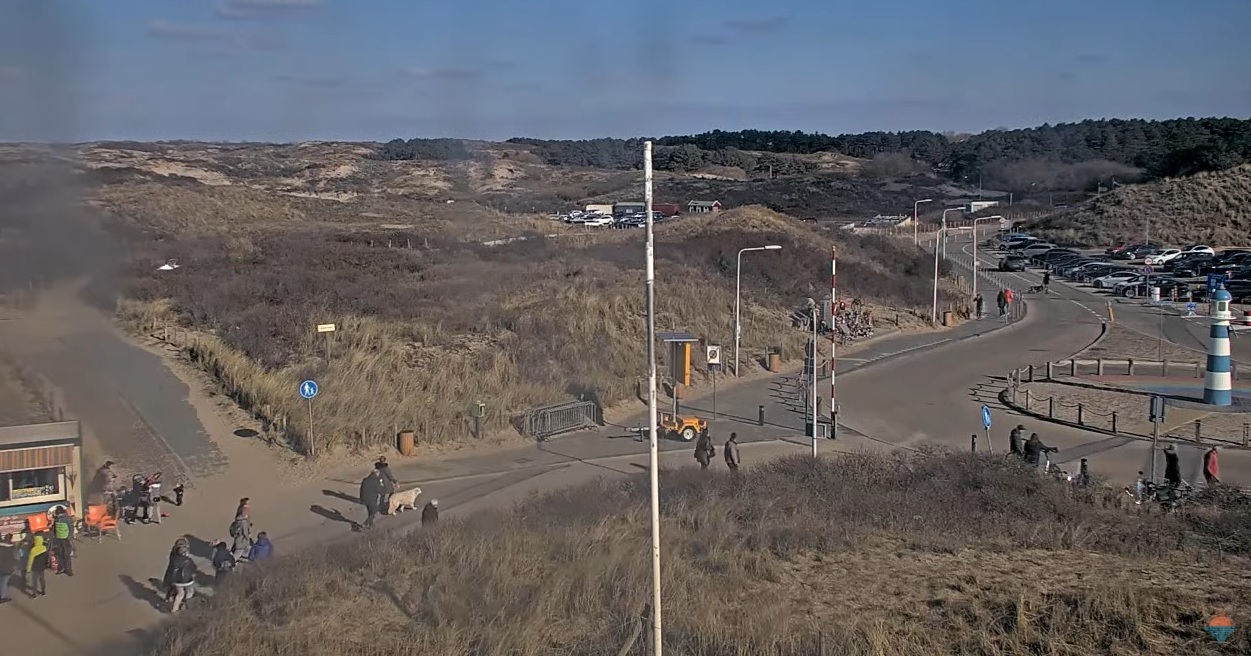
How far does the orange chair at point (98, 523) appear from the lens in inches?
520

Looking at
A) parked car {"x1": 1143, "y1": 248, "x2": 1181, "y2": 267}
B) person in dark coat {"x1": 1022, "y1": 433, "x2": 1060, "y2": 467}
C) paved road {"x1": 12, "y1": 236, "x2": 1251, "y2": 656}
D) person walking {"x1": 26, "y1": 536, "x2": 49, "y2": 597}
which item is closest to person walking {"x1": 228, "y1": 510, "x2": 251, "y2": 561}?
paved road {"x1": 12, "y1": 236, "x2": 1251, "y2": 656}

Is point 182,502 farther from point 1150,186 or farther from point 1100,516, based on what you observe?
point 1150,186

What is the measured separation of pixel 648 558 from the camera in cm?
1056

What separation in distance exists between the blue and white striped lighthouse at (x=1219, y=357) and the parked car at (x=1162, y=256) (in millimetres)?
32624

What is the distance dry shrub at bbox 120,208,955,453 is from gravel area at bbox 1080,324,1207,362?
308 inches

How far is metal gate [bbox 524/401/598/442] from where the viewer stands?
63.7ft

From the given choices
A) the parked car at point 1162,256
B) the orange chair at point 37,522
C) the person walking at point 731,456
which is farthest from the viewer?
the parked car at point 1162,256

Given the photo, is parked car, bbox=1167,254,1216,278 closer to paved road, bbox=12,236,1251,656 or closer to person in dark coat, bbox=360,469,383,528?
paved road, bbox=12,236,1251,656

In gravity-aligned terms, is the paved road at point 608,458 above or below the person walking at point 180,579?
below

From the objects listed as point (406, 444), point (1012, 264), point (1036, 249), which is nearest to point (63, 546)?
point (406, 444)

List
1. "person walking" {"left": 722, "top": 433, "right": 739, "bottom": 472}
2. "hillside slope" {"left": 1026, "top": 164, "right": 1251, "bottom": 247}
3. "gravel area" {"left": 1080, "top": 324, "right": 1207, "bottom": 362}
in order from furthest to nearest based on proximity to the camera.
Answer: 1. "hillside slope" {"left": 1026, "top": 164, "right": 1251, "bottom": 247}
2. "gravel area" {"left": 1080, "top": 324, "right": 1207, "bottom": 362}
3. "person walking" {"left": 722, "top": 433, "right": 739, "bottom": 472}

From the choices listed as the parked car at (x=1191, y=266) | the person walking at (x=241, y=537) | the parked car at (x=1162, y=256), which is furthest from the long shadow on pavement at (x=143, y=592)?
the parked car at (x=1162, y=256)

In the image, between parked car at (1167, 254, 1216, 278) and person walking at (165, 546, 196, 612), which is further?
parked car at (1167, 254, 1216, 278)

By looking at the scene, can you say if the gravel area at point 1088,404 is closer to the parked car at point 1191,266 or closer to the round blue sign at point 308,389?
the round blue sign at point 308,389
